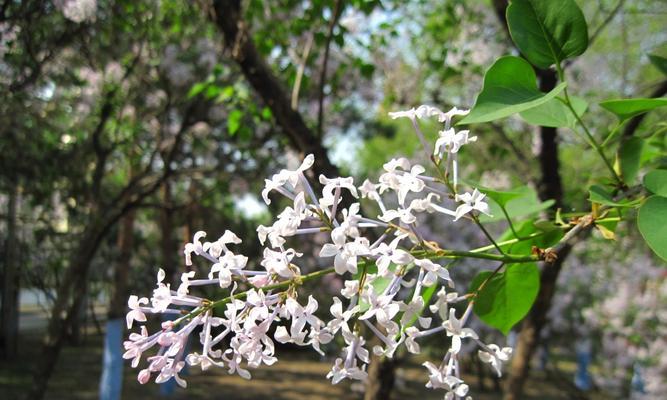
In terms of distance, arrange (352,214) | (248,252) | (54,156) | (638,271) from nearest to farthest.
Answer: (352,214) → (54,156) → (638,271) → (248,252)

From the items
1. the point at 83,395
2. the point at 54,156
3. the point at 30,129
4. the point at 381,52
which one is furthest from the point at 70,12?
the point at 83,395

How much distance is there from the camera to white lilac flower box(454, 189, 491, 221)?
68 centimetres

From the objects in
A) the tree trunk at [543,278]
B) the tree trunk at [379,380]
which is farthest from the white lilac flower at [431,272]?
the tree trunk at [543,278]

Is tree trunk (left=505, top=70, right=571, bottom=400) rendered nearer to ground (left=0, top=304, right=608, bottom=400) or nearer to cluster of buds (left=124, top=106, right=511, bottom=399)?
cluster of buds (left=124, top=106, right=511, bottom=399)

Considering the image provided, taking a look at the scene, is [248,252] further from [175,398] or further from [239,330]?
[239,330]

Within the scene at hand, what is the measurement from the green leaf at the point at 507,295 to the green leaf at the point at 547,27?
1.04 feet

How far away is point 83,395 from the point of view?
8109 millimetres

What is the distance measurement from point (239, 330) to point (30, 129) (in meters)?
5.34

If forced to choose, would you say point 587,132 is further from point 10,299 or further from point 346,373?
point 10,299

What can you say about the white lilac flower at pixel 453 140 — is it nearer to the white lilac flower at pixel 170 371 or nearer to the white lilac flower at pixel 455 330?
the white lilac flower at pixel 455 330

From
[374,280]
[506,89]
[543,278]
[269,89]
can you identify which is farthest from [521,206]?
[543,278]

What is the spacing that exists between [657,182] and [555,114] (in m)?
0.22

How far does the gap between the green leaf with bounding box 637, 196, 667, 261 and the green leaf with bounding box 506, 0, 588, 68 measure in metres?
0.24

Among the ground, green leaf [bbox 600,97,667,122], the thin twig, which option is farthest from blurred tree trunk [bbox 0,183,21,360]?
green leaf [bbox 600,97,667,122]
